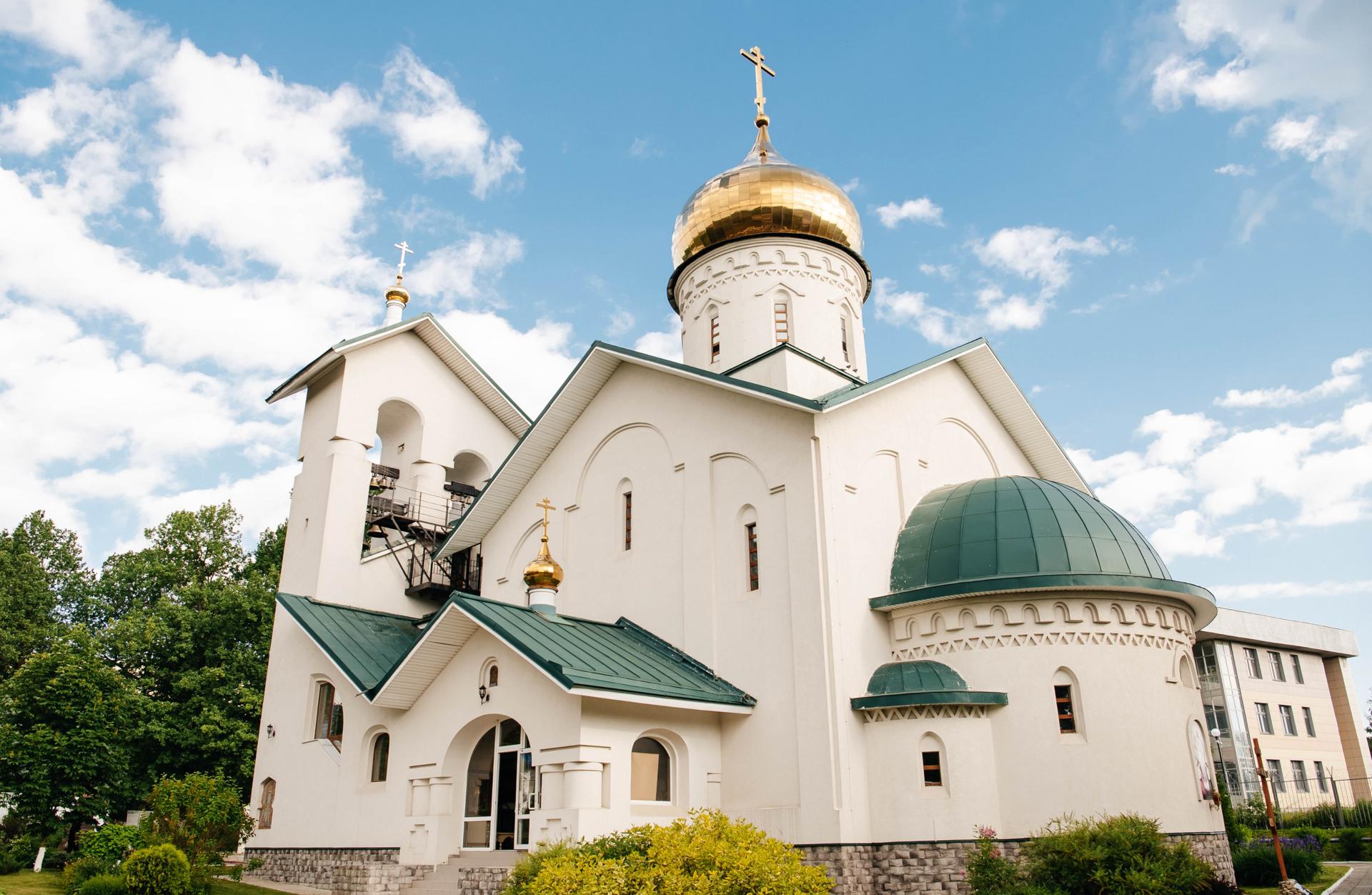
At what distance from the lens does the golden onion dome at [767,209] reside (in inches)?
741

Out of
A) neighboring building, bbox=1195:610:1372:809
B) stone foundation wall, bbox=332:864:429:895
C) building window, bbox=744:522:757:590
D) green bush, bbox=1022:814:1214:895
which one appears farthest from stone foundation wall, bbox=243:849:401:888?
neighboring building, bbox=1195:610:1372:809

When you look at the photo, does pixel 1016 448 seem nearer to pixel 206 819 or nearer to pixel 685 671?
pixel 685 671

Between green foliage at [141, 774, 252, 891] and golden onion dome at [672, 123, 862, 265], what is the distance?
500 inches

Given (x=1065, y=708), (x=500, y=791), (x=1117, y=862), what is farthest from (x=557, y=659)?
(x=1117, y=862)

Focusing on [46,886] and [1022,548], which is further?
[46,886]

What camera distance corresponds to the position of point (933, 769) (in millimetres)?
12203

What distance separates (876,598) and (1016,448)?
606cm

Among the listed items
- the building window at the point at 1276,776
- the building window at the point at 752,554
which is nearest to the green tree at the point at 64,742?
the building window at the point at 752,554

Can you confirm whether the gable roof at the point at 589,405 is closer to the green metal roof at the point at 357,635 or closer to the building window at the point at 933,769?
the green metal roof at the point at 357,635

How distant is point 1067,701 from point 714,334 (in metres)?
9.58

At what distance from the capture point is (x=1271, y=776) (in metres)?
29.4

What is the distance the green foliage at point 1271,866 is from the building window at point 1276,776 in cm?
1558

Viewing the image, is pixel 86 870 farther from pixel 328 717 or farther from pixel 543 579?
pixel 543 579

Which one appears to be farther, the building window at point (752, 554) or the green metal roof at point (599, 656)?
the building window at point (752, 554)
